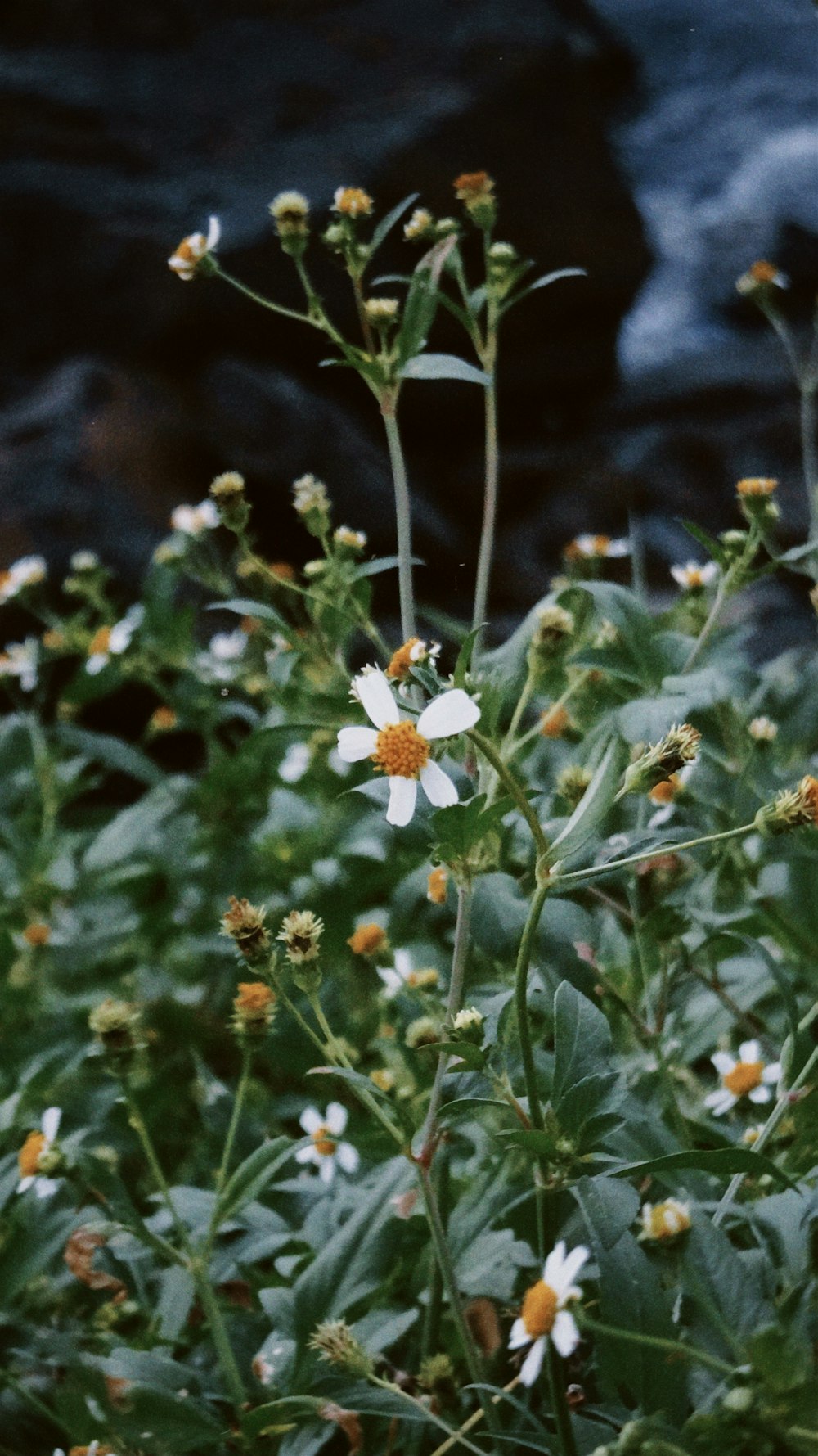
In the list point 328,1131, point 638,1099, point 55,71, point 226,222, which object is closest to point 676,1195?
point 638,1099

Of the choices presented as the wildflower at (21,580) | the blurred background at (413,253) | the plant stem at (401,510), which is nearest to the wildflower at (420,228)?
the plant stem at (401,510)

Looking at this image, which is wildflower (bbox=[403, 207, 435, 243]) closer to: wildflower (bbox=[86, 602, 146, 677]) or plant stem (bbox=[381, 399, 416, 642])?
plant stem (bbox=[381, 399, 416, 642])

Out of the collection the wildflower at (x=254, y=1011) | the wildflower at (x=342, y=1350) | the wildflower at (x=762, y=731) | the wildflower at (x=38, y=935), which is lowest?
the wildflower at (x=38, y=935)

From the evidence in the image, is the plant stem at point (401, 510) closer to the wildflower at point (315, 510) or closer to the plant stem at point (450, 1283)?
the wildflower at point (315, 510)

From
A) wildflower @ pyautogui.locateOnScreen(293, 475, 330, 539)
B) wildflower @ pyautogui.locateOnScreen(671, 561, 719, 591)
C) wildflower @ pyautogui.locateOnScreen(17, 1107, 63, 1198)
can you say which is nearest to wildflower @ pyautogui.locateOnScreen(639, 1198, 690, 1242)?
wildflower @ pyautogui.locateOnScreen(17, 1107, 63, 1198)

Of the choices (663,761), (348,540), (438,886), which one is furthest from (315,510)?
(663,761)
